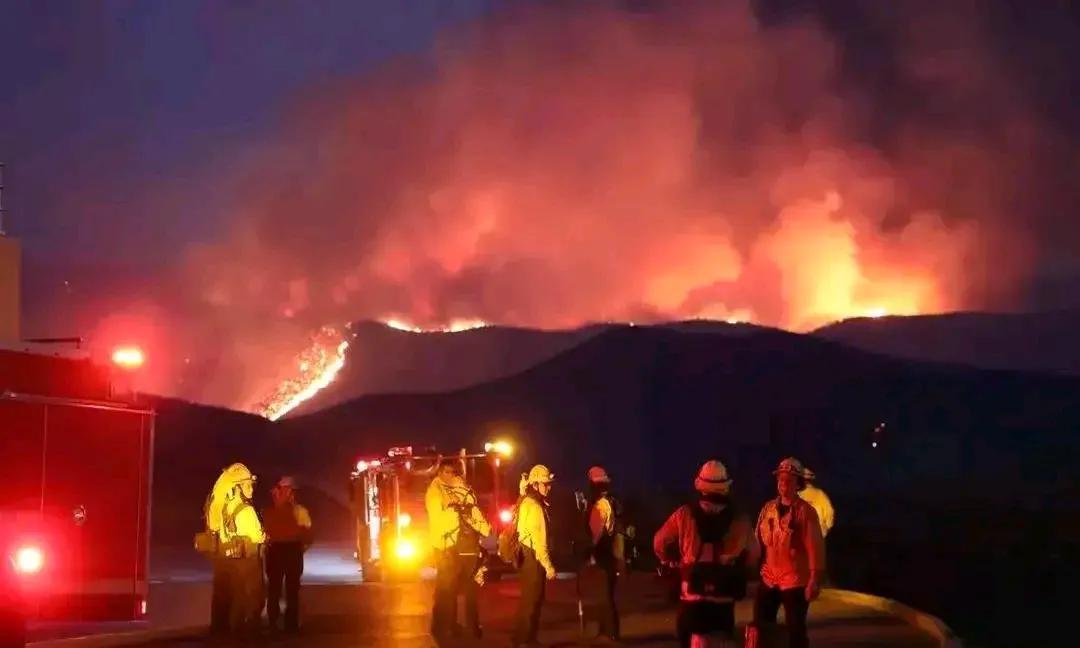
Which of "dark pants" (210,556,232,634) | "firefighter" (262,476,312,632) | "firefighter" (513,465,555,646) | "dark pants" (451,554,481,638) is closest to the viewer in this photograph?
"firefighter" (513,465,555,646)

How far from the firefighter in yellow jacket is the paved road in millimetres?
691

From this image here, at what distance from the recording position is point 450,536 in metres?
12.9

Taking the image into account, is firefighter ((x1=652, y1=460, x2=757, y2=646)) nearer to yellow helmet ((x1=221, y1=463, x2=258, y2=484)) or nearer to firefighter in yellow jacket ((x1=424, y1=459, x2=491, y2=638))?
firefighter in yellow jacket ((x1=424, y1=459, x2=491, y2=638))

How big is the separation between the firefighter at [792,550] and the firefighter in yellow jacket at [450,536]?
407 cm

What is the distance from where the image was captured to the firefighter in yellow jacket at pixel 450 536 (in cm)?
1288

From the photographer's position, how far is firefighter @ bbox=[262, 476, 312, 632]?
14.5 m

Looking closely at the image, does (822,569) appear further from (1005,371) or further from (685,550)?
(1005,371)

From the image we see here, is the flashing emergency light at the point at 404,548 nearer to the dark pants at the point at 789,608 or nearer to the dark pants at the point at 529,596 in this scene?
the dark pants at the point at 529,596

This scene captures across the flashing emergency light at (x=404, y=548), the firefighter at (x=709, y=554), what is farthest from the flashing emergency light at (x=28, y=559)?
the flashing emergency light at (x=404, y=548)

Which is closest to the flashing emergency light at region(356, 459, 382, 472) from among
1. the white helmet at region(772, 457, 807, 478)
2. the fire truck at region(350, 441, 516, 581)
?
the fire truck at region(350, 441, 516, 581)

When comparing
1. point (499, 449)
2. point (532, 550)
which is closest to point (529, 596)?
point (532, 550)

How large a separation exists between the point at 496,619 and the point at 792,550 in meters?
8.14

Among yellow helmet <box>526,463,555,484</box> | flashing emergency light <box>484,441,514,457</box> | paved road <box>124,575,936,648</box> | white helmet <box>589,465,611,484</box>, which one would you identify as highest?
flashing emergency light <box>484,441,514,457</box>

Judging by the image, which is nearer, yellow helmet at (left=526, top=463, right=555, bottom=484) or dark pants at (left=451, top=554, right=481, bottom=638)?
yellow helmet at (left=526, top=463, right=555, bottom=484)
